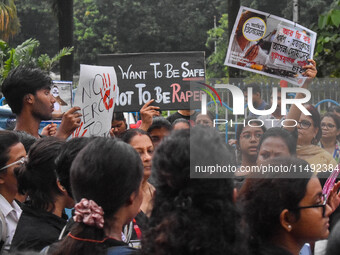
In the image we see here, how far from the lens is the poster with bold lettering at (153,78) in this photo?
5555 millimetres

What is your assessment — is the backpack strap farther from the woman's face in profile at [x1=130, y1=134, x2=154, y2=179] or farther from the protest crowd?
the woman's face in profile at [x1=130, y1=134, x2=154, y2=179]

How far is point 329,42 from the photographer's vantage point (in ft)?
22.4

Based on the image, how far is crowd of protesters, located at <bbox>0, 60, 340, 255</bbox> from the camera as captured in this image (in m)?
1.94

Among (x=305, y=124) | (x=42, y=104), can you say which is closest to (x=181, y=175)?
(x=305, y=124)

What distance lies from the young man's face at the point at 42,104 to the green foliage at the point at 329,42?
2704 mm

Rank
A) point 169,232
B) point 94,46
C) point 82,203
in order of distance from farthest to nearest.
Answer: point 94,46 < point 82,203 < point 169,232

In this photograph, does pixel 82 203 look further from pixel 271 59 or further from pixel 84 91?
pixel 84 91

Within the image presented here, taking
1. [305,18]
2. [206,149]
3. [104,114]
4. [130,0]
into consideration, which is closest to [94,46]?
[130,0]

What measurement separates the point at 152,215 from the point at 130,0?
39224 mm

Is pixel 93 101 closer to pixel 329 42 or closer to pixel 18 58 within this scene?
pixel 329 42

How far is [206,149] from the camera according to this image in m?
2.07

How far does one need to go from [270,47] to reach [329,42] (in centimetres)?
348

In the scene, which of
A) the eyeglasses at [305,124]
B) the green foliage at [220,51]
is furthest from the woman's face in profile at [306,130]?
the green foliage at [220,51]

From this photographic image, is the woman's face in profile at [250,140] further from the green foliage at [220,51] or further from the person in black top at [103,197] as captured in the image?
the green foliage at [220,51]
